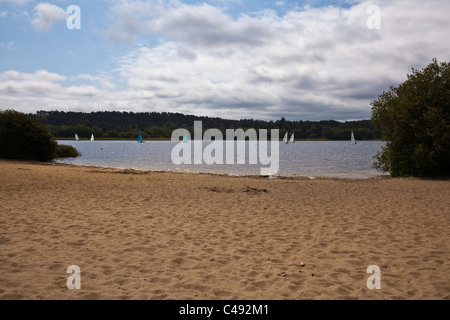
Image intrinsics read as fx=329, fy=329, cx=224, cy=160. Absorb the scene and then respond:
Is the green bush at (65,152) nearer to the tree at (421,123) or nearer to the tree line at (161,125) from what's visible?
the tree at (421,123)

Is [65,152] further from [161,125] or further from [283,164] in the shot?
[161,125]

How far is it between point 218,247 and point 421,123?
68.3 ft

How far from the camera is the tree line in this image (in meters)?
151

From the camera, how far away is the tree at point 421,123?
21.4m

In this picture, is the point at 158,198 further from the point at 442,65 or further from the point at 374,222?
the point at 442,65

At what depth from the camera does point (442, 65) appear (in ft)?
71.9

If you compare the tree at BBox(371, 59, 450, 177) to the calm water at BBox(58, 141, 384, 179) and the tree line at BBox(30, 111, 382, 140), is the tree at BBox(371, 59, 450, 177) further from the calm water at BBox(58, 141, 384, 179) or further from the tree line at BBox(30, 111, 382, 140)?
the tree line at BBox(30, 111, 382, 140)

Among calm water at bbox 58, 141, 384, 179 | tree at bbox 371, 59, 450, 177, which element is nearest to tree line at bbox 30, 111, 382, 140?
calm water at bbox 58, 141, 384, 179

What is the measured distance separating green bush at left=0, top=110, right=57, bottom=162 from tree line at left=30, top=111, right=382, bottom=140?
112587 millimetres

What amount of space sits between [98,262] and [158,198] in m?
7.13

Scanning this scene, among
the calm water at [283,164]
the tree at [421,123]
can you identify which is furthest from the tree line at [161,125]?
the tree at [421,123]

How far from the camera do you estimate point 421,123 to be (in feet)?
73.1

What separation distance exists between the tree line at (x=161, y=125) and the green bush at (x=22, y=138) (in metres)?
113
